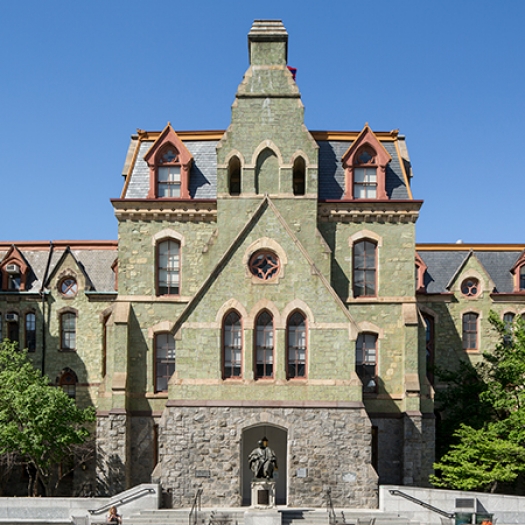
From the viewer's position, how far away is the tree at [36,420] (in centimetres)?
3328

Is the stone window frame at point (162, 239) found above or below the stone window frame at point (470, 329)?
above

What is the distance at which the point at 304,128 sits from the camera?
3494cm

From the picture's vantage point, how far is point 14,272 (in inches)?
1690

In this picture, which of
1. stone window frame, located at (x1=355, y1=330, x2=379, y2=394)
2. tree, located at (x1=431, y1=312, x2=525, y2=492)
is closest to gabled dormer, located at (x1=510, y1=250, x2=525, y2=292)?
tree, located at (x1=431, y1=312, x2=525, y2=492)

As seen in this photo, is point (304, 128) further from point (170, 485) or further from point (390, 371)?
point (170, 485)

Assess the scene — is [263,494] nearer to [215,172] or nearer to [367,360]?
[367,360]

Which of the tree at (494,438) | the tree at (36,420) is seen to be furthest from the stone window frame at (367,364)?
the tree at (36,420)

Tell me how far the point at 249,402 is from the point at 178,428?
278 cm

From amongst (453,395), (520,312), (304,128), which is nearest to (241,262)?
(304,128)

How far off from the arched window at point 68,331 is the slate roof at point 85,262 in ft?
5.74

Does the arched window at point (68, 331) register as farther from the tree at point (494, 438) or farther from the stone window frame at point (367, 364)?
the tree at point (494, 438)

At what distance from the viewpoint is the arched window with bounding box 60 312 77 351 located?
4184 centimetres

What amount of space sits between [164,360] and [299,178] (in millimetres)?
9251

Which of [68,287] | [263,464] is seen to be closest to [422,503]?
[263,464]
